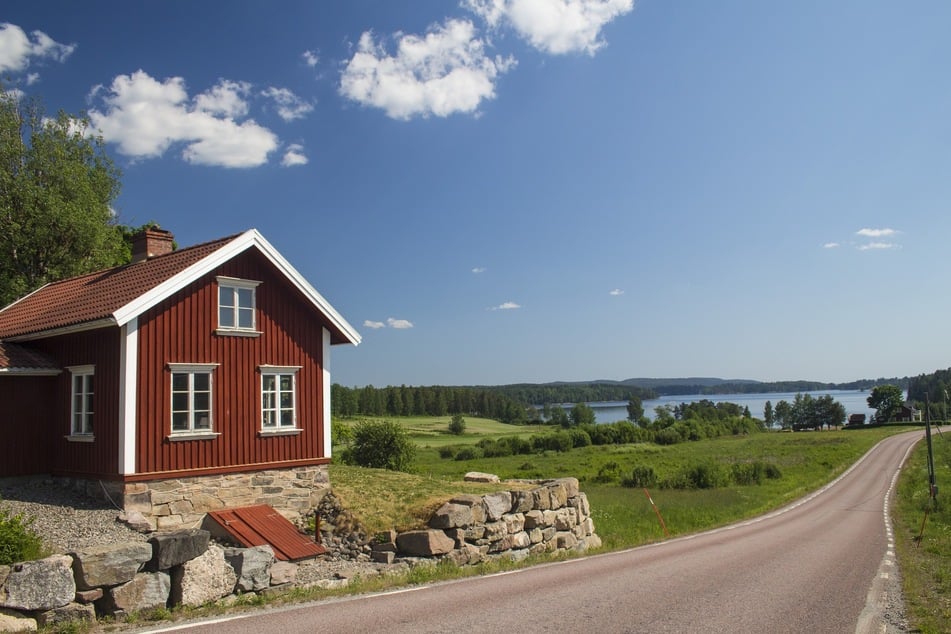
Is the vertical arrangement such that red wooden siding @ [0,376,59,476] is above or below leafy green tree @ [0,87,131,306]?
below

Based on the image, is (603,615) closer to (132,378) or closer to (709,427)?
(132,378)

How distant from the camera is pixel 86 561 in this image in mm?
9641

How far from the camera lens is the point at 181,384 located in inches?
655

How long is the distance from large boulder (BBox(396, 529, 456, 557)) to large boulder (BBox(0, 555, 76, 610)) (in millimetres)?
7511

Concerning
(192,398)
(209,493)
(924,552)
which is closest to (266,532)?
(209,493)

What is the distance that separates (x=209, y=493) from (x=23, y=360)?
5.82 m

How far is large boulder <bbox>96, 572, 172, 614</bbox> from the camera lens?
32.4 ft

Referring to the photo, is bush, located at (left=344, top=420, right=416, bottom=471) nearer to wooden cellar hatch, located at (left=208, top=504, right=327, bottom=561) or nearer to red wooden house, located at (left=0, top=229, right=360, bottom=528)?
red wooden house, located at (left=0, top=229, right=360, bottom=528)

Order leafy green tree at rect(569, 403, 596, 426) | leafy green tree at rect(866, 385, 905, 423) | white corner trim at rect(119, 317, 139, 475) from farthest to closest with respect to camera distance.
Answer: leafy green tree at rect(569, 403, 596, 426) < leafy green tree at rect(866, 385, 905, 423) < white corner trim at rect(119, 317, 139, 475)

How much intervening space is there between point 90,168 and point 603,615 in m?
31.3

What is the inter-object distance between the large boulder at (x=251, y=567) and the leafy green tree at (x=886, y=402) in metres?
158

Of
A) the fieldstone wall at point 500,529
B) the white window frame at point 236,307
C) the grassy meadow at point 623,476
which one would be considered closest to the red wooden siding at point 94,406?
the white window frame at point 236,307

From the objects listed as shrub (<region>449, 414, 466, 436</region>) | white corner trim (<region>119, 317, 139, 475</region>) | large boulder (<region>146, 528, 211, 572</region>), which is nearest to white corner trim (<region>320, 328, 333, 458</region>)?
white corner trim (<region>119, 317, 139, 475</region>)

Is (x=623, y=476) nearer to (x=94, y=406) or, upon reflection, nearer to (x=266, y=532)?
(x=266, y=532)
